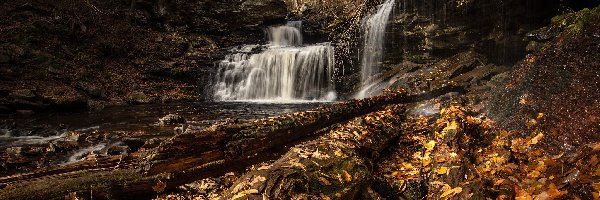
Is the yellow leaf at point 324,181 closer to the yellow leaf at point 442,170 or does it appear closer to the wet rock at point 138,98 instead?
the yellow leaf at point 442,170

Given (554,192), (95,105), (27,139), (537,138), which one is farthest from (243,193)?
(95,105)

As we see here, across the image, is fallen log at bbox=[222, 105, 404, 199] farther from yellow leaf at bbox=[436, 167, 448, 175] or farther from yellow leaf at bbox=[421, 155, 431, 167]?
yellow leaf at bbox=[436, 167, 448, 175]

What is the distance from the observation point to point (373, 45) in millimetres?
14180

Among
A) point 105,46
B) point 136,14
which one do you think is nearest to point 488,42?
point 105,46

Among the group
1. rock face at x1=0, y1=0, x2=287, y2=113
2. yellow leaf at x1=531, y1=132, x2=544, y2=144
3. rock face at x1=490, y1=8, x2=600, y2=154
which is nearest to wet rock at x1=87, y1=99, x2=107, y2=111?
rock face at x1=0, y1=0, x2=287, y2=113

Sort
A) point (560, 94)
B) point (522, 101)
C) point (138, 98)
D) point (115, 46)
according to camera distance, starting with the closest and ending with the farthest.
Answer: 1. point (560, 94)
2. point (522, 101)
3. point (138, 98)
4. point (115, 46)

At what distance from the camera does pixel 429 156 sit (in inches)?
167

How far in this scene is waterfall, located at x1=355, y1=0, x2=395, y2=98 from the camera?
13.7m

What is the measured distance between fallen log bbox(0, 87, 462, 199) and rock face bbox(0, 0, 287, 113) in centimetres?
1096

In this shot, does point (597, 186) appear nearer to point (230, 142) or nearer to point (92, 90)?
point (230, 142)

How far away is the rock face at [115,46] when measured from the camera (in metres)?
12.9

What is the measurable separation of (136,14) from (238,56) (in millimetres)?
6911

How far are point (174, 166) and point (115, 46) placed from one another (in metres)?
16.3

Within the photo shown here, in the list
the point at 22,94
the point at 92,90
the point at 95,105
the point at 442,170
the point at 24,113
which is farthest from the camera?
the point at 92,90
